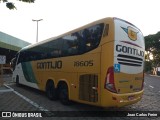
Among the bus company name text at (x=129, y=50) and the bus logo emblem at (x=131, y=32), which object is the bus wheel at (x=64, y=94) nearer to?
the bus company name text at (x=129, y=50)

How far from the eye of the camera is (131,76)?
9.86 metres

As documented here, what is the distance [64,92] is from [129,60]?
351cm

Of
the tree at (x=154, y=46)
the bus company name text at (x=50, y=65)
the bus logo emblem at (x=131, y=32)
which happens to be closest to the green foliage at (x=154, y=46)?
the tree at (x=154, y=46)

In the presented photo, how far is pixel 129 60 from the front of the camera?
9789 millimetres

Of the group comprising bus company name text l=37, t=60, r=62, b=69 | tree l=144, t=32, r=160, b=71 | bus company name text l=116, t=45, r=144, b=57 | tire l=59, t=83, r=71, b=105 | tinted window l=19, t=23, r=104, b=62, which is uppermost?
tree l=144, t=32, r=160, b=71

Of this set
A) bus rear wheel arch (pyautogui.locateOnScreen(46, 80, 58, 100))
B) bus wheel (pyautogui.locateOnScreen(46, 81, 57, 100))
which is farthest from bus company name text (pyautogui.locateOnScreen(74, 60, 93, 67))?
bus wheel (pyautogui.locateOnScreen(46, 81, 57, 100))

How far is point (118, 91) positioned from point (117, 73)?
0.63 m

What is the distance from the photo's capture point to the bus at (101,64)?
912 centimetres

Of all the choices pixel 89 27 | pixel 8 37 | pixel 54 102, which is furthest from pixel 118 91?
pixel 8 37

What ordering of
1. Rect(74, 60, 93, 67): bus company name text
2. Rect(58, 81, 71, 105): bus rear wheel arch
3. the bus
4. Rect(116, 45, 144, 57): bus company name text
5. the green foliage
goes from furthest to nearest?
the green foliage, Rect(58, 81, 71, 105): bus rear wheel arch, Rect(74, 60, 93, 67): bus company name text, Rect(116, 45, 144, 57): bus company name text, the bus

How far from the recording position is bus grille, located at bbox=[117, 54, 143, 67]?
938 centimetres

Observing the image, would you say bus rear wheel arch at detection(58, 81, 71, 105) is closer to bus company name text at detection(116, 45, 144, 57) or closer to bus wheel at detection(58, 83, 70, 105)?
bus wheel at detection(58, 83, 70, 105)

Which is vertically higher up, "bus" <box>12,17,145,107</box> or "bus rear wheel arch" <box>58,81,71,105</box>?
"bus" <box>12,17,145,107</box>

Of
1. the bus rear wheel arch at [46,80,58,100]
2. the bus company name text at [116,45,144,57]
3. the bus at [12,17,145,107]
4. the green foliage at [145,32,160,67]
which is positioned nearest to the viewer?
the bus at [12,17,145,107]
